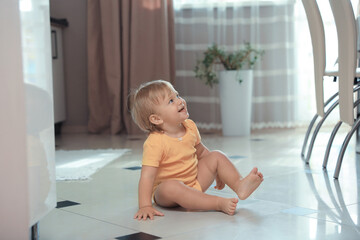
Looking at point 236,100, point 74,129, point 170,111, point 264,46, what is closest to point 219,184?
point 170,111

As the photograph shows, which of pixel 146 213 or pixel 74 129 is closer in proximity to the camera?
pixel 146 213

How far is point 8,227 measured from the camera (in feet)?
4.07

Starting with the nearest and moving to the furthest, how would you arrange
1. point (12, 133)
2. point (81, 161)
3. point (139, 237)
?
point (12, 133) → point (139, 237) → point (81, 161)

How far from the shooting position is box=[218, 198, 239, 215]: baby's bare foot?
173cm

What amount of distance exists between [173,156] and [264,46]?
2843mm

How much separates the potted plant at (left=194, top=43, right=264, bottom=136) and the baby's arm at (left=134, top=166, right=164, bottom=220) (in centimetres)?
245

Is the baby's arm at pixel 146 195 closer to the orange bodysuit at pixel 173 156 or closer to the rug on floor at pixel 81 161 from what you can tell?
the orange bodysuit at pixel 173 156

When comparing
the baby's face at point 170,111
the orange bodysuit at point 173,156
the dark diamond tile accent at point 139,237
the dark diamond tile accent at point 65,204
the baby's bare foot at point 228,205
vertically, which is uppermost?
the baby's face at point 170,111

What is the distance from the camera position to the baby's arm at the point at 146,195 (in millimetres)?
1745

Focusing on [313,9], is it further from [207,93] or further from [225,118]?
[207,93]

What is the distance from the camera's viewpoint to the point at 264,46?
4.55 metres

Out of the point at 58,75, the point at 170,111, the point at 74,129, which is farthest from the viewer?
the point at 74,129

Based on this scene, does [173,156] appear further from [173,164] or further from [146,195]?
[146,195]

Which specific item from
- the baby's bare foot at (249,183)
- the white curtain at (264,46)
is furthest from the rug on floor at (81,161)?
the white curtain at (264,46)
